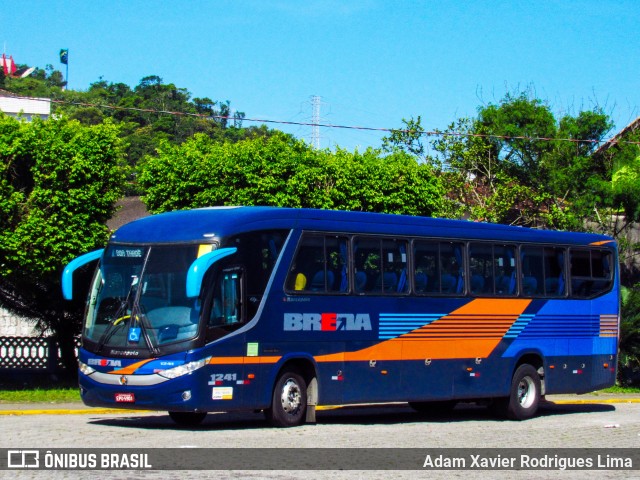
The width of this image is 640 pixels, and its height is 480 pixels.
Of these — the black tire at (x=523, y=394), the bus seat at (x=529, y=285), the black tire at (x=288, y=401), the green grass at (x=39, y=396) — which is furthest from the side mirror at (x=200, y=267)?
the green grass at (x=39, y=396)

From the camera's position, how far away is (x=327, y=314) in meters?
17.2

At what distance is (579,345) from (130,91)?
129 m

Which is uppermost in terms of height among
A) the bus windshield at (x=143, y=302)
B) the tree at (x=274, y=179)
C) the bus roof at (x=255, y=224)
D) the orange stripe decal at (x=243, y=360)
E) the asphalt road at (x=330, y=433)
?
the tree at (x=274, y=179)

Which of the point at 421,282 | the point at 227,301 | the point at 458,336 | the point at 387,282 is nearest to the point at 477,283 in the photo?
the point at 458,336

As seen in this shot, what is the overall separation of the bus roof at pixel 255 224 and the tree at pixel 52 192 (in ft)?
25.4

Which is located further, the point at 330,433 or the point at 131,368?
the point at 330,433

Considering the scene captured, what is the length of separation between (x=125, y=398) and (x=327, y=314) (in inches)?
141

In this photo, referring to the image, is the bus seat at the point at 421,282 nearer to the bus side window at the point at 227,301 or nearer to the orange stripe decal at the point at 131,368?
the bus side window at the point at 227,301

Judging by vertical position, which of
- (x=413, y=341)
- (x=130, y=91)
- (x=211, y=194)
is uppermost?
(x=130, y=91)

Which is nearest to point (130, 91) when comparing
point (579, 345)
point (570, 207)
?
point (570, 207)

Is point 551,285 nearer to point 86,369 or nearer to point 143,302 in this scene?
point 143,302

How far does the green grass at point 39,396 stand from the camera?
2264 centimetres

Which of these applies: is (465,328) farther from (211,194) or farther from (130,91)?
(130,91)

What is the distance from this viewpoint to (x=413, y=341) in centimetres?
1870
